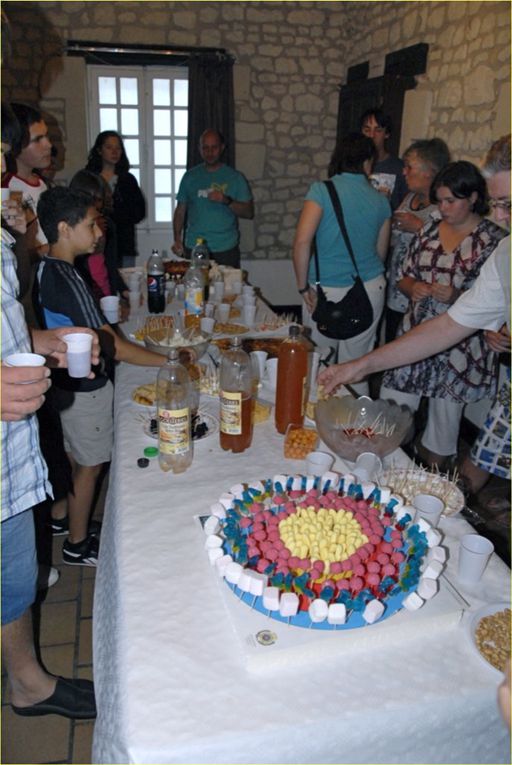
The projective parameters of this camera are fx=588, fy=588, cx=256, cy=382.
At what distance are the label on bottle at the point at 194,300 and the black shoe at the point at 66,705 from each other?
1725 millimetres

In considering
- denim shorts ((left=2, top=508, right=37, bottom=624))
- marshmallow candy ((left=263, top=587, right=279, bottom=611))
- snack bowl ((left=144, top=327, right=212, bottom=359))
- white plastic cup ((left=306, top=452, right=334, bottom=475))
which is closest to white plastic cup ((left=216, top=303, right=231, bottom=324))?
snack bowl ((left=144, top=327, right=212, bottom=359))

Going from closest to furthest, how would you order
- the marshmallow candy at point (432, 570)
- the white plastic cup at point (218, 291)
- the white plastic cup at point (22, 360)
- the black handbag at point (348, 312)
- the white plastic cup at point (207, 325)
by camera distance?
1. the marshmallow candy at point (432, 570)
2. the white plastic cup at point (22, 360)
3. the white plastic cup at point (207, 325)
4. the black handbag at point (348, 312)
5. the white plastic cup at point (218, 291)

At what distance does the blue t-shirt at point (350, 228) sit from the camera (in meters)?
3.02

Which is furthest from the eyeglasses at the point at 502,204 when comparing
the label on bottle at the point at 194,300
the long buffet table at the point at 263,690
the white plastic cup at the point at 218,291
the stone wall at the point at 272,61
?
the stone wall at the point at 272,61

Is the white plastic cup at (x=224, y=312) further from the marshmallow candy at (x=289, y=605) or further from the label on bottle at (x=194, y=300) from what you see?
the marshmallow candy at (x=289, y=605)

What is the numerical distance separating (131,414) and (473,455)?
59.1 inches

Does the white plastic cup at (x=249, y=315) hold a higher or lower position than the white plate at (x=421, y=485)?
higher

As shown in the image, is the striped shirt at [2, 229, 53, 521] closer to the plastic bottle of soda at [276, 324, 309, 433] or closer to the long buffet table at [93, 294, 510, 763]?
the long buffet table at [93, 294, 510, 763]

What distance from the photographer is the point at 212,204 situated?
5.00 meters

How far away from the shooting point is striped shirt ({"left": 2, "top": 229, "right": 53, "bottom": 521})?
52.8 inches

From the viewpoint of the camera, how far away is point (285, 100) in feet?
19.7

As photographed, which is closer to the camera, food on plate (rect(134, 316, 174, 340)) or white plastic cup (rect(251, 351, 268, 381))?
white plastic cup (rect(251, 351, 268, 381))

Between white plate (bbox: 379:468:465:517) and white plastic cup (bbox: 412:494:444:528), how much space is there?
0.07 metres

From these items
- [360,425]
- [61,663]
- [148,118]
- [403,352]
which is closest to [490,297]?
[403,352]
